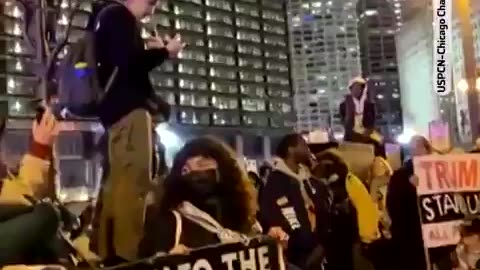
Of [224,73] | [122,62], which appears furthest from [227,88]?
[122,62]

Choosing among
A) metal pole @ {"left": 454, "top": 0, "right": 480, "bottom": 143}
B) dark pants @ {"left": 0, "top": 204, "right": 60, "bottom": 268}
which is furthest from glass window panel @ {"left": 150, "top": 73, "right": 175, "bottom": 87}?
metal pole @ {"left": 454, "top": 0, "right": 480, "bottom": 143}

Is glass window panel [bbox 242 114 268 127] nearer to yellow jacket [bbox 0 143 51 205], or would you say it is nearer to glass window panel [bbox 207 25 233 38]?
glass window panel [bbox 207 25 233 38]

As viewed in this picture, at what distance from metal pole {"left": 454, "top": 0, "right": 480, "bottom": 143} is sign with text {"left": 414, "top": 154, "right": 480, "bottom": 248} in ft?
2.51

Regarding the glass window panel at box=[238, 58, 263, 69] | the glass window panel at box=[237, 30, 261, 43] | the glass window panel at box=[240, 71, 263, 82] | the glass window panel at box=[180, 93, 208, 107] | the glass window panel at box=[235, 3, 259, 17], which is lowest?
the glass window panel at box=[180, 93, 208, 107]

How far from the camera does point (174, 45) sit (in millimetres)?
Answer: 2297

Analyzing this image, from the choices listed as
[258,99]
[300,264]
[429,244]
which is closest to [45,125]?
[258,99]

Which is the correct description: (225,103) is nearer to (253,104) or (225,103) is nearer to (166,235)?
(253,104)

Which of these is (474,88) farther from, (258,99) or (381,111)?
(258,99)

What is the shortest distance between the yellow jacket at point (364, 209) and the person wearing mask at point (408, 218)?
133 millimetres

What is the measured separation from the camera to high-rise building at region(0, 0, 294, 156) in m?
2.41

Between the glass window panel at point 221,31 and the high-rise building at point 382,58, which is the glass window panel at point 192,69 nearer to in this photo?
the glass window panel at point 221,31

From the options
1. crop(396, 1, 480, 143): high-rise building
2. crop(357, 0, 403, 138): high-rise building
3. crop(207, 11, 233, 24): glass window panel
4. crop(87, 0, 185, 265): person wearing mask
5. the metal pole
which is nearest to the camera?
crop(87, 0, 185, 265): person wearing mask

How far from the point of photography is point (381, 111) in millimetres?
3703

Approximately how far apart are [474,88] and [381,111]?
2.72ft
